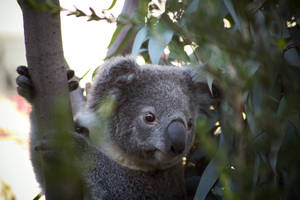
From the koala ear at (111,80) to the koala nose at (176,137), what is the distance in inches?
16.1

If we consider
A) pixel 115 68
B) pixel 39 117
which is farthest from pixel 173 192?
pixel 39 117

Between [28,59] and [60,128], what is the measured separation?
79 centimetres

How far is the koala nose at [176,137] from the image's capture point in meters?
1.55

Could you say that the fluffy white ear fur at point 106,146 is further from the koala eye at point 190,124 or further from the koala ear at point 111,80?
the koala eye at point 190,124

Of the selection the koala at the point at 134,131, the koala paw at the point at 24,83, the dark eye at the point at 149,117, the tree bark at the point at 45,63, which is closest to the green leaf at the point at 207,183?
the koala at the point at 134,131

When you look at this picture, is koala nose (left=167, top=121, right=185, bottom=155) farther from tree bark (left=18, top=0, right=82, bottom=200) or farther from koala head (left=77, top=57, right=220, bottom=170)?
tree bark (left=18, top=0, right=82, bottom=200)

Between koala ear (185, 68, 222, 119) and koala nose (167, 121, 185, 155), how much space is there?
50 centimetres

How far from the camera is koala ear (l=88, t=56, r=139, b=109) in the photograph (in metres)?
1.80

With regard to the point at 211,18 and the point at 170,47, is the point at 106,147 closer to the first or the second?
the point at 170,47

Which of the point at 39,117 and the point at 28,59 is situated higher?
the point at 28,59

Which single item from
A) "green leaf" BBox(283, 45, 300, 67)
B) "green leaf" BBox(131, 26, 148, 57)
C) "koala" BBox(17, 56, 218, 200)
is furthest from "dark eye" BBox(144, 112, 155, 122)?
"green leaf" BBox(283, 45, 300, 67)

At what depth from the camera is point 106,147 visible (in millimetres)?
1903

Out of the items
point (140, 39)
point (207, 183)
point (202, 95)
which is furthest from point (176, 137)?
point (140, 39)

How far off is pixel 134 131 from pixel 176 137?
282mm
